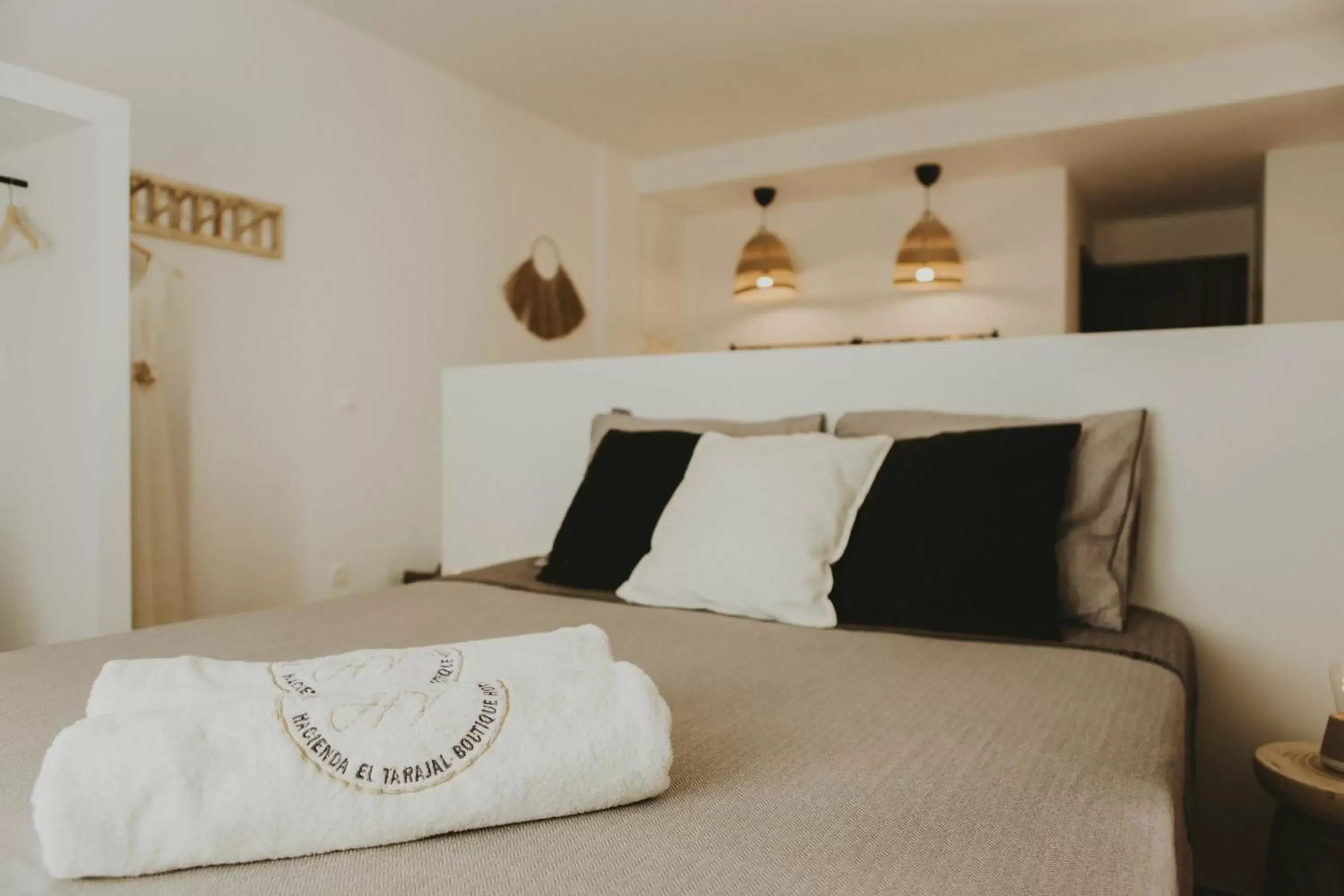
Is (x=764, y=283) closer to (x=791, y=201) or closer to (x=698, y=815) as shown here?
(x=791, y=201)

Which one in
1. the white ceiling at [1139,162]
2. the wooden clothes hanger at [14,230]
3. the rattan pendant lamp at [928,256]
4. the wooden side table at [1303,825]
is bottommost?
the wooden side table at [1303,825]

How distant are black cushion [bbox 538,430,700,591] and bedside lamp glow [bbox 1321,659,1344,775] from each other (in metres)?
1.16

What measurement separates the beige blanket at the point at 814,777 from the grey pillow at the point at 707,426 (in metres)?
0.66

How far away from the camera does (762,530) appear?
1619 mm

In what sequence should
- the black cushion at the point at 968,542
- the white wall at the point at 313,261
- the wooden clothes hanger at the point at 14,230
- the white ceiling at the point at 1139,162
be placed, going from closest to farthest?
1. the black cushion at the point at 968,542
2. the wooden clothes hanger at the point at 14,230
3. the white wall at the point at 313,261
4. the white ceiling at the point at 1139,162

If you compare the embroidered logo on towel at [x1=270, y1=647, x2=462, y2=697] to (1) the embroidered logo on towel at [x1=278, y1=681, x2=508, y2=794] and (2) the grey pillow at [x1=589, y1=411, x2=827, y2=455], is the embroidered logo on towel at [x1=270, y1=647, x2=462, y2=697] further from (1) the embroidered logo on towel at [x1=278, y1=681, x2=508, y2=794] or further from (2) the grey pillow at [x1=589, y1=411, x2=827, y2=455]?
(2) the grey pillow at [x1=589, y1=411, x2=827, y2=455]

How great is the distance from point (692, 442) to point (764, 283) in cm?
322

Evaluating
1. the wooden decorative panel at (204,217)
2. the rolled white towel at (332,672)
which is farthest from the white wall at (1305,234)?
the rolled white towel at (332,672)

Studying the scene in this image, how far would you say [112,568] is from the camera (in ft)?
7.04

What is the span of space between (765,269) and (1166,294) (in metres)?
2.63

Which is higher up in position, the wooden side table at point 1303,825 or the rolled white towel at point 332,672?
the rolled white towel at point 332,672

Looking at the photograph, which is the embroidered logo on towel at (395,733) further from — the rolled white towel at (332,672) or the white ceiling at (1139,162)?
the white ceiling at (1139,162)

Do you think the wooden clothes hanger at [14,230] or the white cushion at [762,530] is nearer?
the white cushion at [762,530]

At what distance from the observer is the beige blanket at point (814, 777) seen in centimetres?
63
